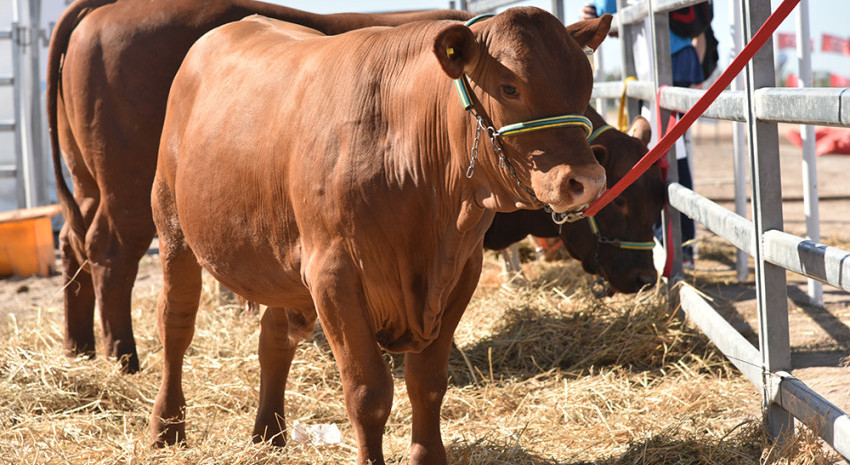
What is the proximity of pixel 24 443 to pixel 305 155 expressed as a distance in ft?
5.59

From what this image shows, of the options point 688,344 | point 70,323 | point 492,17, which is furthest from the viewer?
point 70,323

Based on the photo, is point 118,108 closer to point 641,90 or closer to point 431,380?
point 431,380

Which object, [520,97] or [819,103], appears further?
[819,103]

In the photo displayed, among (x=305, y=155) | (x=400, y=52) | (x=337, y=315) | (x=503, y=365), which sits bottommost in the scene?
(x=503, y=365)

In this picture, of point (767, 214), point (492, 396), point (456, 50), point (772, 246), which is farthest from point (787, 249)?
point (492, 396)

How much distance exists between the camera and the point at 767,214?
3162 millimetres

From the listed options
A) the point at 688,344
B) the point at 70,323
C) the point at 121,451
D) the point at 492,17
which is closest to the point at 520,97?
the point at 492,17

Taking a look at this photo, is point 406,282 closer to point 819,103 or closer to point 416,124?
point 416,124

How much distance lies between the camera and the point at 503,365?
4.74 meters

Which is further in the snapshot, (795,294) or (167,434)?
(795,294)

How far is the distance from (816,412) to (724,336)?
105 centimetres

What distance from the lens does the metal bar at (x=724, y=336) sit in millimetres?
3434

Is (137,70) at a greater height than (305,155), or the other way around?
(137,70)

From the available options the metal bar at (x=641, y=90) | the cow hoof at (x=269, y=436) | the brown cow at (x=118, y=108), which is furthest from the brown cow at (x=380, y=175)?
the metal bar at (x=641, y=90)
